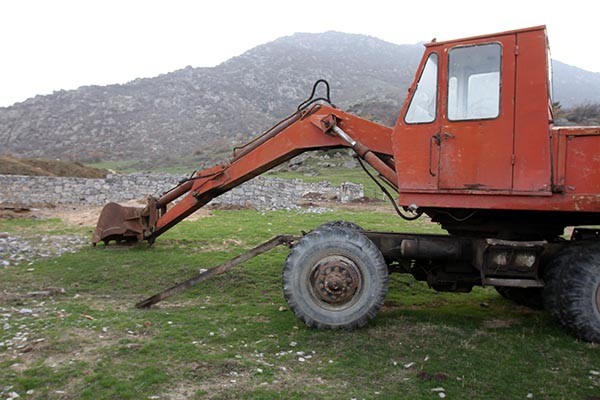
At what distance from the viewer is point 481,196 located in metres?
5.60

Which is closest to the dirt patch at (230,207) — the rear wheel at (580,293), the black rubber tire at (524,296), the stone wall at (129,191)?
the stone wall at (129,191)

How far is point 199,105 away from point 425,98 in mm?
84750

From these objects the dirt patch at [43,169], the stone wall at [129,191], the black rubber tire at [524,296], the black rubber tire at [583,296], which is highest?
the dirt patch at [43,169]

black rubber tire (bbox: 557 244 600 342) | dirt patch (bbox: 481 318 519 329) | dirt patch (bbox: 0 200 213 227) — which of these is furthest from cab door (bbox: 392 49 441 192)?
dirt patch (bbox: 0 200 213 227)

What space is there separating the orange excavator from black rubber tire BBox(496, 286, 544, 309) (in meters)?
0.95

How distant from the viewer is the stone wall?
74.6 ft

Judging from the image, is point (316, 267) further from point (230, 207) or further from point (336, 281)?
point (230, 207)

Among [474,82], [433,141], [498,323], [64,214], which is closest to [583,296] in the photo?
[498,323]

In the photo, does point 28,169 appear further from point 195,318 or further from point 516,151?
point 516,151

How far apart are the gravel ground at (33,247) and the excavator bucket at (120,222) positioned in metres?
1.03

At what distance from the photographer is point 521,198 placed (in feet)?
17.9

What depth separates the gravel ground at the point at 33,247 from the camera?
33.3ft

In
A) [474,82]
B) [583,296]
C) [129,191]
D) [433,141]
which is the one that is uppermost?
[474,82]

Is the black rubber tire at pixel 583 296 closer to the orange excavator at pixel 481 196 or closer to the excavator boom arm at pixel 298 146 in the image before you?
the orange excavator at pixel 481 196
